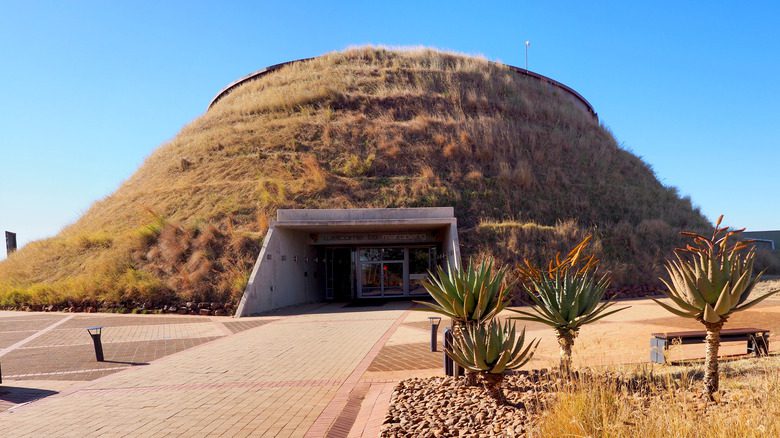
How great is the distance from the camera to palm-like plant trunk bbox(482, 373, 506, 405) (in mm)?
4500

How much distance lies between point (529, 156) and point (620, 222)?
7234mm

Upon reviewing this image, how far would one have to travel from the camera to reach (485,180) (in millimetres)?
25328

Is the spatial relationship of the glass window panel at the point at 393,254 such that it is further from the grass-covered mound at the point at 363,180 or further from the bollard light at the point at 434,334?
the bollard light at the point at 434,334

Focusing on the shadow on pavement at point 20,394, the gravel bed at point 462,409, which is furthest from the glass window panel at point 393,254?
the gravel bed at point 462,409

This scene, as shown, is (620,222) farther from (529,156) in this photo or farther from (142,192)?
(142,192)

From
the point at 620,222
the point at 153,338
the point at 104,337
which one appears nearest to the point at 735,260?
the point at 153,338

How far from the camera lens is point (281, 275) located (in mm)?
18438

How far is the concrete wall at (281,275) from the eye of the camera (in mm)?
16188

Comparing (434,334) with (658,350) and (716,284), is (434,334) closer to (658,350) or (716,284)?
(658,350)

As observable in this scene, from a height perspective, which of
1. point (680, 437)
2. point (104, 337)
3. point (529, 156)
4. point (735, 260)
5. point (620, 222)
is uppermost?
point (529, 156)

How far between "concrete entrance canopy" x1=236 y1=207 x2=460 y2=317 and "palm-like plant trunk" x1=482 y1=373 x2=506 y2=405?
1233 centimetres

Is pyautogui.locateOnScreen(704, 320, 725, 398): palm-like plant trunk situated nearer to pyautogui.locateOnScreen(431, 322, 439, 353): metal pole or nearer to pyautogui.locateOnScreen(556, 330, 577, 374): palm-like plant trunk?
pyautogui.locateOnScreen(556, 330, 577, 374): palm-like plant trunk

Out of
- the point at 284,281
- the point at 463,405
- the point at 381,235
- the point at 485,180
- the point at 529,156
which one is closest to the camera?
the point at 463,405

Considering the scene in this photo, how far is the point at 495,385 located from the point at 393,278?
64.4 feet
